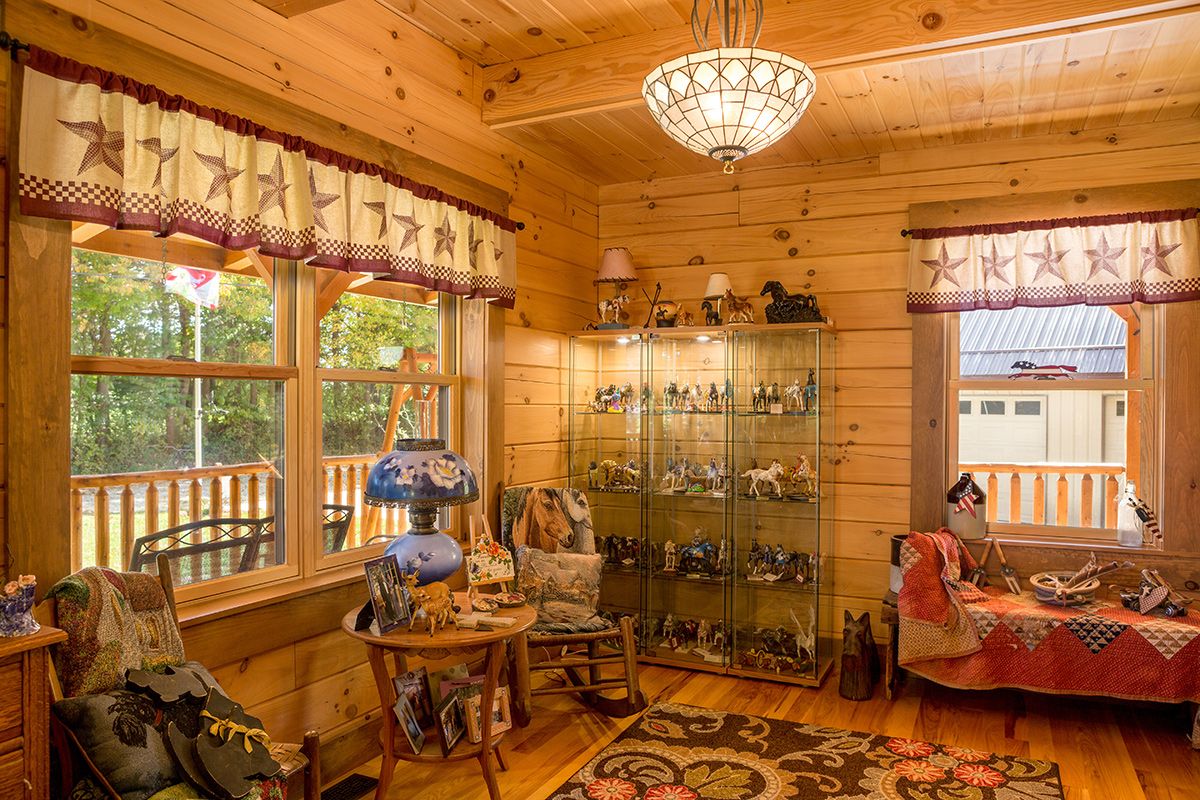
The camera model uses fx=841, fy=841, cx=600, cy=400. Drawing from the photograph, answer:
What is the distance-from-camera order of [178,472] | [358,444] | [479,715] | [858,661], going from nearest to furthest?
1. [178,472]
2. [479,715]
3. [358,444]
4. [858,661]

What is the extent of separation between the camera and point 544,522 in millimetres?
3803

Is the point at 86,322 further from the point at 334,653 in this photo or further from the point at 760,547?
the point at 760,547

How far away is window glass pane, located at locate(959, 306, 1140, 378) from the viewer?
3.88 m

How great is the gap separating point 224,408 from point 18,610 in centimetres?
98

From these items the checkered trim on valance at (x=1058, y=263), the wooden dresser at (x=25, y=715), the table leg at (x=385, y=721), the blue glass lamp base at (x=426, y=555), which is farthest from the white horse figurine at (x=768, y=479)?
the wooden dresser at (x=25, y=715)

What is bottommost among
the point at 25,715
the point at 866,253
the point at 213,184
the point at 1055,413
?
the point at 25,715

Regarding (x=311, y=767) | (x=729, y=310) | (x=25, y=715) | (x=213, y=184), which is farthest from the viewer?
(x=729, y=310)

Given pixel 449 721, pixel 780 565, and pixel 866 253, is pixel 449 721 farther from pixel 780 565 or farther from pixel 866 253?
pixel 866 253

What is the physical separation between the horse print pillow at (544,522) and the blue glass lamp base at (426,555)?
0.87 metres

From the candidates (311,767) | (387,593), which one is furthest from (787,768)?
(311,767)

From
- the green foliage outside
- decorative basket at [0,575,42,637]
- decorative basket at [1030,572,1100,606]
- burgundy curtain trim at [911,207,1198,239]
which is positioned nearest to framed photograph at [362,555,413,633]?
the green foliage outside

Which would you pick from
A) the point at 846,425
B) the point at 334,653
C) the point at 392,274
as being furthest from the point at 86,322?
the point at 846,425

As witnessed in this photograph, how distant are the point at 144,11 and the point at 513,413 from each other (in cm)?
221

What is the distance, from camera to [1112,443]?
12.7ft
